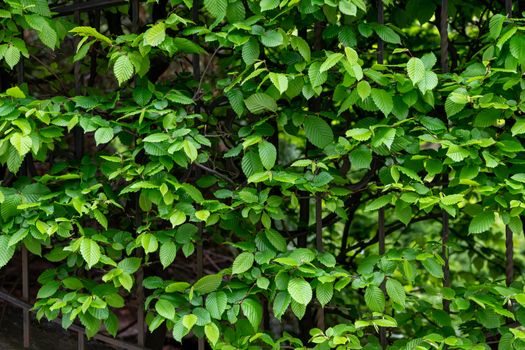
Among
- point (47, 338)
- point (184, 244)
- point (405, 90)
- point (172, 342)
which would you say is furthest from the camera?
point (172, 342)

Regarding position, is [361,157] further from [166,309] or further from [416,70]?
[166,309]

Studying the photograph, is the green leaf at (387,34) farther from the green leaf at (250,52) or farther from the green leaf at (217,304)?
the green leaf at (217,304)

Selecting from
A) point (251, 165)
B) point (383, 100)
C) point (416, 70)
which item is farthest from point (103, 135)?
point (416, 70)

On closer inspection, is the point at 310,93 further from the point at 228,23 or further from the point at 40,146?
the point at 40,146

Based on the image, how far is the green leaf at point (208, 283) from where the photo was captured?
2641 millimetres

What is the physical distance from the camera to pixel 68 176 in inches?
106

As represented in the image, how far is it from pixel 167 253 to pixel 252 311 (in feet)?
1.25

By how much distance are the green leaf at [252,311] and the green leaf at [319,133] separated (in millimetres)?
636

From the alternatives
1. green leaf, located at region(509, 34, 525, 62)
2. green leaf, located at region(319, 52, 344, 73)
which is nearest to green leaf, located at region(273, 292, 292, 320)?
green leaf, located at region(319, 52, 344, 73)

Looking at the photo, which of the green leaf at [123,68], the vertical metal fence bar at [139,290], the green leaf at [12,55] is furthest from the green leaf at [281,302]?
the green leaf at [12,55]

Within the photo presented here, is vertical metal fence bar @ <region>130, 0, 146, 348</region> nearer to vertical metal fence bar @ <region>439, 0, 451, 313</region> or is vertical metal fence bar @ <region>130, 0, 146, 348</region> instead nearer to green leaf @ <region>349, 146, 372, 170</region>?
green leaf @ <region>349, 146, 372, 170</region>

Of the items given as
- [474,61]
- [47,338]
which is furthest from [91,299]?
[474,61]

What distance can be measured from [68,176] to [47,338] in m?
1.02

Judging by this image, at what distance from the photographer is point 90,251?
2.56m
